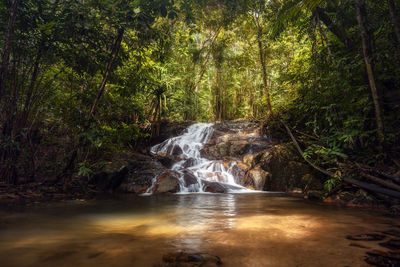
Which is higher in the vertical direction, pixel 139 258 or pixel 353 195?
pixel 353 195

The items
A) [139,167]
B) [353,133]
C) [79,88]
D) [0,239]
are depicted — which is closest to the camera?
[0,239]

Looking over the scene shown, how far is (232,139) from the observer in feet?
35.8

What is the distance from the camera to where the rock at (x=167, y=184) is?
6.69 meters

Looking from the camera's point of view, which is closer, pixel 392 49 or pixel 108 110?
pixel 392 49

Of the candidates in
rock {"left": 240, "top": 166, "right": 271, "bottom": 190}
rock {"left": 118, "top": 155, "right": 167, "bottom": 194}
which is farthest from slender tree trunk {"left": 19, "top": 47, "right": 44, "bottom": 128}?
rock {"left": 240, "top": 166, "right": 271, "bottom": 190}

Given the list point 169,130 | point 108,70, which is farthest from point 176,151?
point 108,70

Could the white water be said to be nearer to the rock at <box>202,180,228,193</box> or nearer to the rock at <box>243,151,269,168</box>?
the rock at <box>202,180,228,193</box>

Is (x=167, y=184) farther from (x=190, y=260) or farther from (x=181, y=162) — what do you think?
(x=190, y=260)

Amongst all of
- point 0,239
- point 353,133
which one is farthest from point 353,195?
point 0,239

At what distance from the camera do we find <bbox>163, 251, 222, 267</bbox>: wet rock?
177cm

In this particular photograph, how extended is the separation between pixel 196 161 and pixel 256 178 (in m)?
2.74

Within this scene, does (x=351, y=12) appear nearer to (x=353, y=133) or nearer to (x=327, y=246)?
(x=353, y=133)

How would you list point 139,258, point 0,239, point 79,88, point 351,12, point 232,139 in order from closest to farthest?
1. point 139,258
2. point 0,239
3. point 351,12
4. point 79,88
5. point 232,139

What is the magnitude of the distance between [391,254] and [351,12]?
19.0ft
